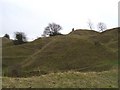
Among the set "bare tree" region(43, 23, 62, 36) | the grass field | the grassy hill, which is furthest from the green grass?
"bare tree" region(43, 23, 62, 36)

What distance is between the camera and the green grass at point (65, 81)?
13092mm

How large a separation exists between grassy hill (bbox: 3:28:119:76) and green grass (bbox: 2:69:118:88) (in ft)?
58.6

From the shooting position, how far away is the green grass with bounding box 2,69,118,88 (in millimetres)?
13092

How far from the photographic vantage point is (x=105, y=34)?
200 feet

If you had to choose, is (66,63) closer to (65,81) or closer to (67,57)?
(67,57)

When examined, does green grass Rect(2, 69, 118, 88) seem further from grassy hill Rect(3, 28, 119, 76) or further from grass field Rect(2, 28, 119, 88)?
grassy hill Rect(3, 28, 119, 76)

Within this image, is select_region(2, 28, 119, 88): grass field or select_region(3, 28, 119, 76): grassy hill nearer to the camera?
select_region(2, 28, 119, 88): grass field

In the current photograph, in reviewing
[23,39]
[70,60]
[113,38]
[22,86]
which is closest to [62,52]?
[70,60]

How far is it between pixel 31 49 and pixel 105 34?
1389 centimetres

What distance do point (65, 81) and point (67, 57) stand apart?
1141 inches

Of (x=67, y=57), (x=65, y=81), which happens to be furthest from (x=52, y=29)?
(x=65, y=81)

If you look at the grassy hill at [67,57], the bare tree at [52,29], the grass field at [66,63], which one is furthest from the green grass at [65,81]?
the bare tree at [52,29]

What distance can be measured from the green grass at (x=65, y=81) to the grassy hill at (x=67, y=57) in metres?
17.9

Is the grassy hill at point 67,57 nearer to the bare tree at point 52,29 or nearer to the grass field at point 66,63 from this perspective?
the grass field at point 66,63
